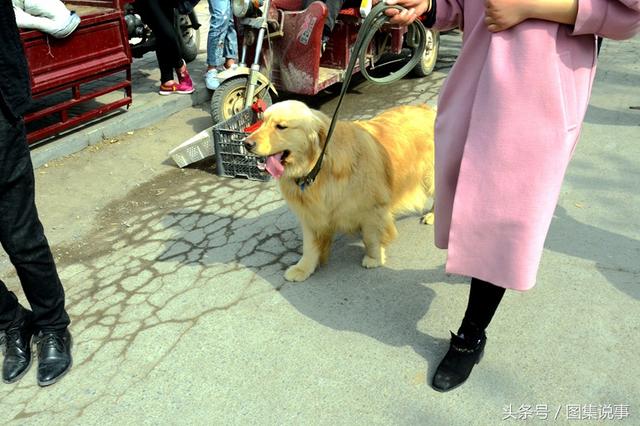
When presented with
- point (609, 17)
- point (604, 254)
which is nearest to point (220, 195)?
point (604, 254)

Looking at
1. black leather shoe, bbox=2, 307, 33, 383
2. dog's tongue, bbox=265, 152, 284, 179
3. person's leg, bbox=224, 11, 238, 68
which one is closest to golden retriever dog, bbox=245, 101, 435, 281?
dog's tongue, bbox=265, 152, 284, 179

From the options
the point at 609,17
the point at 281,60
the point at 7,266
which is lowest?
the point at 7,266

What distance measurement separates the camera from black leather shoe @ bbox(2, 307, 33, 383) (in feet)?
8.96

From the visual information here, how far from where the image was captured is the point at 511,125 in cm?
192

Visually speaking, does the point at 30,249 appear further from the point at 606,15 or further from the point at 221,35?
the point at 221,35

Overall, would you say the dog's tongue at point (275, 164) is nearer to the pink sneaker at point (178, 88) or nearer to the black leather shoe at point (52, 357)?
the black leather shoe at point (52, 357)

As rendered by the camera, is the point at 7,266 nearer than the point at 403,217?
Yes

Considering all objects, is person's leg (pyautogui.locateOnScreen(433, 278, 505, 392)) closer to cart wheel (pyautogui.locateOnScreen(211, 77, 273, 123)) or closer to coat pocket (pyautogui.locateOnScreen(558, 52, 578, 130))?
coat pocket (pyautogui.locateOnScreen(558, 52, 578, 130))

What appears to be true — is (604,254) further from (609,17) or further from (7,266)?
(7,266)

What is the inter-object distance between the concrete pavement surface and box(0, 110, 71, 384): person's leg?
0.42ft

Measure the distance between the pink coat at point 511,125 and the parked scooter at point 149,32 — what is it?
17.2 ft

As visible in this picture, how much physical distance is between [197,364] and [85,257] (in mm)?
1500

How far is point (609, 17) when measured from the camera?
1.75 meters

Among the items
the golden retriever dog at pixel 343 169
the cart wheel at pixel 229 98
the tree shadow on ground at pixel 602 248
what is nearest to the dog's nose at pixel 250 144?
the golden retriever dog at pixel 343 169
